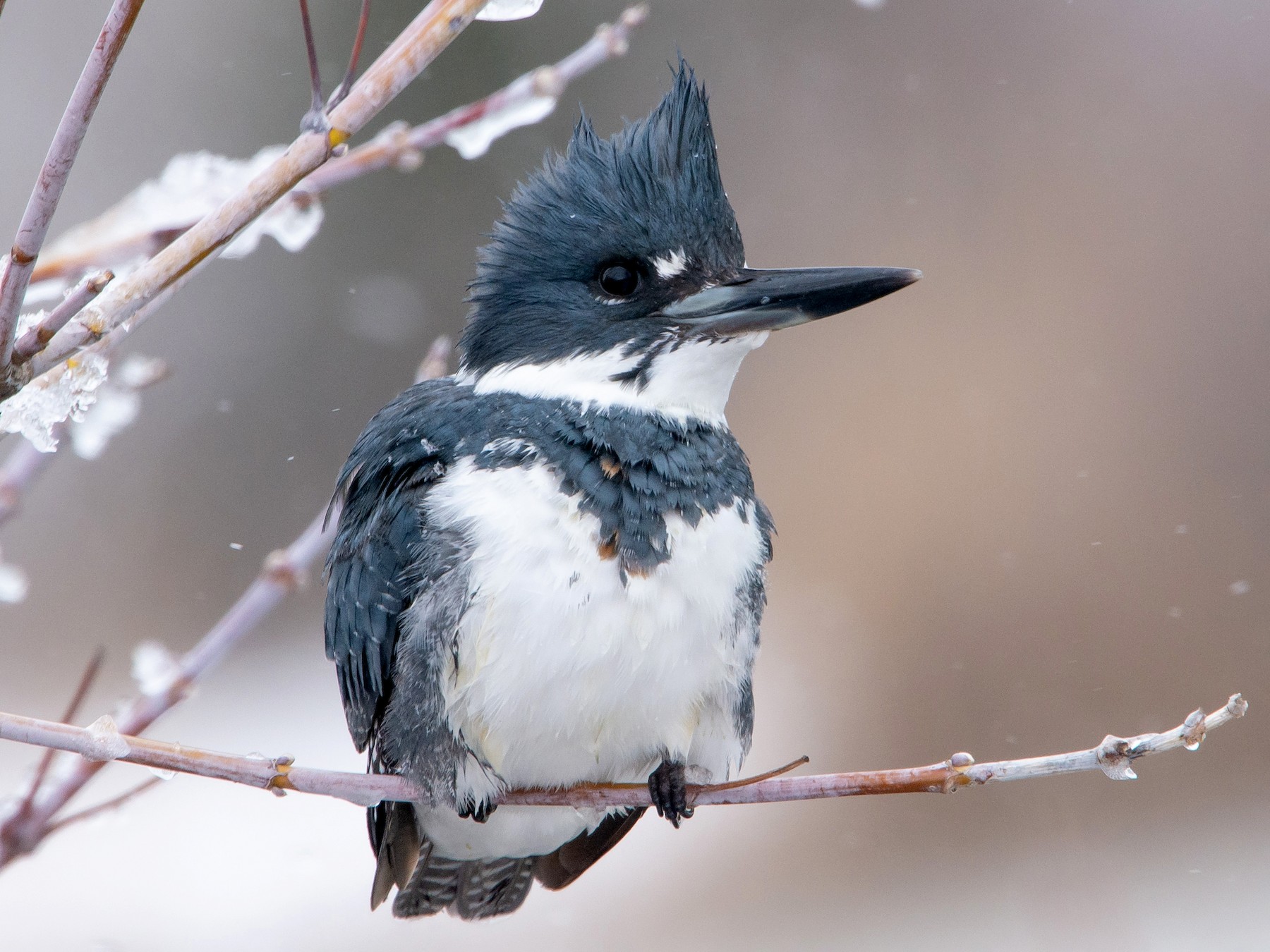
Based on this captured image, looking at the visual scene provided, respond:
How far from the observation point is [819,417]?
217 inches

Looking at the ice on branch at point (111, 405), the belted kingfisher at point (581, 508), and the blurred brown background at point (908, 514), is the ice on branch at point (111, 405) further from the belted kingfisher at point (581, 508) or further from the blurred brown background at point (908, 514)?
the blurred brown background at point (908, 514)

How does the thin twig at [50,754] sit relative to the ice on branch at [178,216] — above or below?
below

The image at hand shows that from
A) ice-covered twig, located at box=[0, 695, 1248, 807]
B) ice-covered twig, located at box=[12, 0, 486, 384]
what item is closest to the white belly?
ice-covered twig, located at box=[0, 695, 1248, 807]

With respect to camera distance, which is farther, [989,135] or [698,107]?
[989,135]

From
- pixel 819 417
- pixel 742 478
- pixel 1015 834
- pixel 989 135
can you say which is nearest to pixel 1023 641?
pixel 1015 834

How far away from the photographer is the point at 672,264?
6.02 feet

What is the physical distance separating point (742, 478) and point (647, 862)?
3577 mm

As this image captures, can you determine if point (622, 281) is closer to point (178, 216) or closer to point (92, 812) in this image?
point (178, 216)

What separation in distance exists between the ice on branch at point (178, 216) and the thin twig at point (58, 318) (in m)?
0.20

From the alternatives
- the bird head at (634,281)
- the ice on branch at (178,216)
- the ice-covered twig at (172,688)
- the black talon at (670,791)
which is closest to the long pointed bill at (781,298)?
A: the bird head at (634,281)

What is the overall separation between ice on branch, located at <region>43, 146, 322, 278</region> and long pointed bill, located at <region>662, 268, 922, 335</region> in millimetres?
555

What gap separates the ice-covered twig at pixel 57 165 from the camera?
3.09 feet

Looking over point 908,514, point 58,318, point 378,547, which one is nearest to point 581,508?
point 378,547

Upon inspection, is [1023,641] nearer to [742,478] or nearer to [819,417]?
[819,417]
